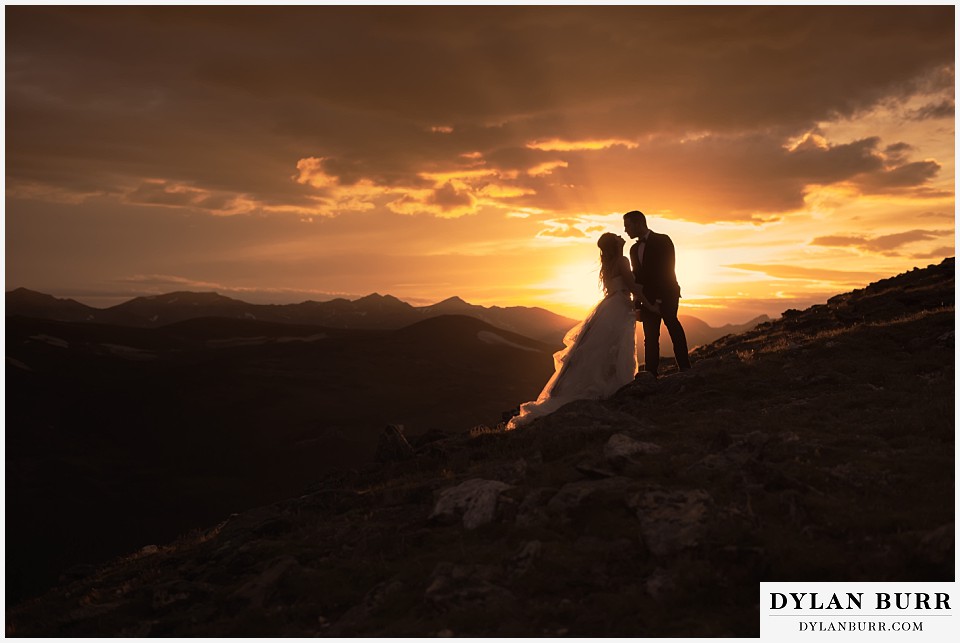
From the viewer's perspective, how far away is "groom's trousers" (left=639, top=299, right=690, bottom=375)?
58.1 ft

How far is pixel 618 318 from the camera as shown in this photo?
17969 millimetres

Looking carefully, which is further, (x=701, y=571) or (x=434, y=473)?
(x=434, y=473)

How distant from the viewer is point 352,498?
14.1m

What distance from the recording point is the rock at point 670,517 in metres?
8.88

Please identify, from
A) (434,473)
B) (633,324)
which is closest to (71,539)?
(434,473)

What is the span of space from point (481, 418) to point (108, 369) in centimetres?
5000

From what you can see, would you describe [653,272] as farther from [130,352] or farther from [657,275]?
[130,352]

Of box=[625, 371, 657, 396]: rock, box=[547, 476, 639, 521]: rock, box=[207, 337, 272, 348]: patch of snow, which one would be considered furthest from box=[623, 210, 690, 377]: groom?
box=[207, 337, 272, 348]: patch of snow

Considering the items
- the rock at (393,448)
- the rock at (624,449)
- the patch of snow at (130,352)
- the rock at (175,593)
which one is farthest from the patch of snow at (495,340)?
the rock at (175,593)

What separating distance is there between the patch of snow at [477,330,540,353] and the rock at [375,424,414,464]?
85144 mm

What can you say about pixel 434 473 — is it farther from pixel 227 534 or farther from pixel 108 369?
pixel 108 369

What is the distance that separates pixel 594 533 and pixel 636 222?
9.74 meters

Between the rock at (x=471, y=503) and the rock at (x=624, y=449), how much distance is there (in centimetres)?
177

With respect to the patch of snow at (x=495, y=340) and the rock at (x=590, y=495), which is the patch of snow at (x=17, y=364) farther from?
the rock at (x=590, y=495)
